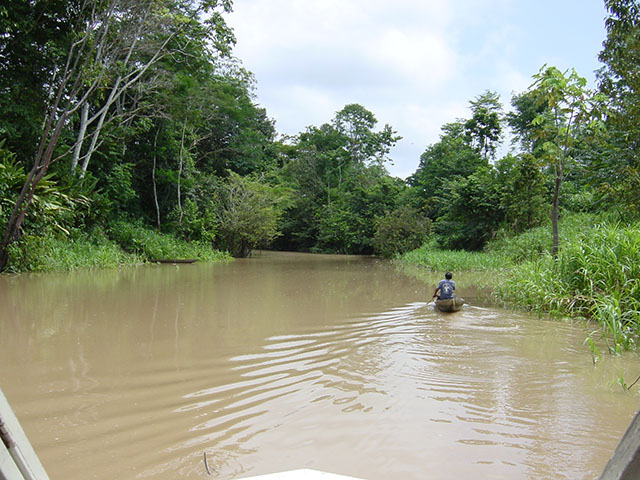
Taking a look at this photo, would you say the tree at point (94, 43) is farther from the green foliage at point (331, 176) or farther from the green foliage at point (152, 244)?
the green foliage at point (331, 176)

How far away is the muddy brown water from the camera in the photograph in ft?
8.54

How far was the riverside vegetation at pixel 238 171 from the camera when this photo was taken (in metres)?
9.34

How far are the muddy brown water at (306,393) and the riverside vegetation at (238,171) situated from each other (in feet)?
5.62

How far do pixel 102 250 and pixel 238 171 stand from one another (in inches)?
614

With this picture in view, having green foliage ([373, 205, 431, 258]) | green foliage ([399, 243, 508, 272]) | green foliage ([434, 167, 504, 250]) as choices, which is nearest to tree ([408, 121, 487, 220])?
green foliage ([373, 205, 431, 258])

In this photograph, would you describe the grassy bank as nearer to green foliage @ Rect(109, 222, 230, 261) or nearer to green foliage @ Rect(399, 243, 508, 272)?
green foliage @ Rect(109, 222, 230, 261)

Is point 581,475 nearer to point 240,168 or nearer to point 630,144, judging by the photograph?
point 630,144

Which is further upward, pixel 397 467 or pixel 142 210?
pixel 142 210

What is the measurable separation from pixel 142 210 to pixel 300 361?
19545 millimetres

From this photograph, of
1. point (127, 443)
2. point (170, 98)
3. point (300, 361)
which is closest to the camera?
point (127, 443)

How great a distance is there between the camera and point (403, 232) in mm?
25844

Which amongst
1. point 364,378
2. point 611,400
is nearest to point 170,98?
point 364,378

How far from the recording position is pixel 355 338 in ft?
18.9

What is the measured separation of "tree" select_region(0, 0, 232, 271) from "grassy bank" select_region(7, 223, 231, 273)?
1.81ft
